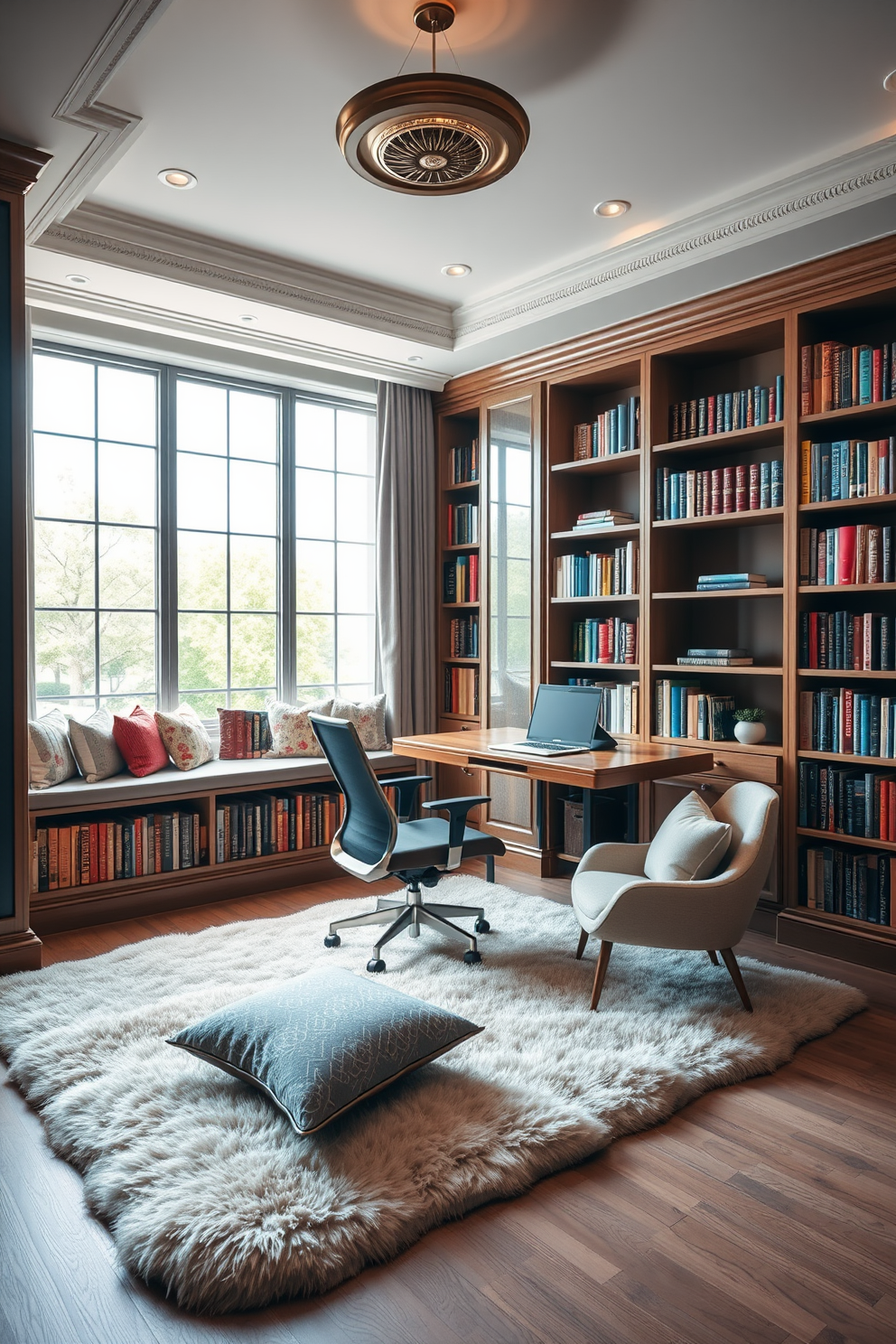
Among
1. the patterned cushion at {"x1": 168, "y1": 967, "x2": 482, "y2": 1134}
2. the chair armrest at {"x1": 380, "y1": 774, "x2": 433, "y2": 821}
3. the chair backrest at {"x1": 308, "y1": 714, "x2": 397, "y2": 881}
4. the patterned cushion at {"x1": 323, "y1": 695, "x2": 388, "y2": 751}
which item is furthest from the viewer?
the patterned cushion at {"x1": 323, "y1": 695, "x2": 388, "y2": 751}

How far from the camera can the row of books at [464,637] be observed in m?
5.34

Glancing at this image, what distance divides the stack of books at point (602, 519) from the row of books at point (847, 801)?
1.51m

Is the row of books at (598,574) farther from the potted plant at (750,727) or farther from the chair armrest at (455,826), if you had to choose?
the chair armrest at (455,826)

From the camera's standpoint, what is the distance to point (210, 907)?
4.15 m

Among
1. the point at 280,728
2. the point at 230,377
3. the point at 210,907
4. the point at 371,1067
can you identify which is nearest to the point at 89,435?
the point at 230,377

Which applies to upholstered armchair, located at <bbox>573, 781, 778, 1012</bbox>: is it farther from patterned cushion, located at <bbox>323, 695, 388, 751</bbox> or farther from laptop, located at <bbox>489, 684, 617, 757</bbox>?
patterned cushion, located at <bbox>323, 695, 388, 751</bbox>

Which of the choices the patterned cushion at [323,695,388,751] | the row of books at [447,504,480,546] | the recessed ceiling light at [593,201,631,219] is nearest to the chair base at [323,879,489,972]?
the patterned cushion at [323,695,388,751]

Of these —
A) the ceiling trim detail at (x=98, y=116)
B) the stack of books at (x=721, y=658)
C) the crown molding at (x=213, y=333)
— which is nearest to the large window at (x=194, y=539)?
the crown molding at (x=213, y=333)

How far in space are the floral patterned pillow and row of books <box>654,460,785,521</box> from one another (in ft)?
8.15

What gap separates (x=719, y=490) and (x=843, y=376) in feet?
2.22

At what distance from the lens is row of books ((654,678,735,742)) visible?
4000 mm

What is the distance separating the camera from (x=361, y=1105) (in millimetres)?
2246

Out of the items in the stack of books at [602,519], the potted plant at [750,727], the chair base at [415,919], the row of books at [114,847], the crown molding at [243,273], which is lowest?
the chair base at [415,919]

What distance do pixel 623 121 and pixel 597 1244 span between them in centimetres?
317
